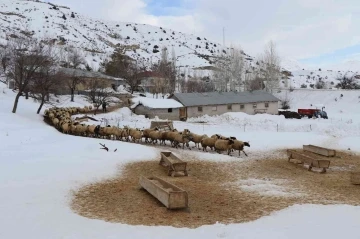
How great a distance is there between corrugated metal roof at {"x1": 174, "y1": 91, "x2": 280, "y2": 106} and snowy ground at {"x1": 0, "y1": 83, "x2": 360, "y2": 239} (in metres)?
22.3

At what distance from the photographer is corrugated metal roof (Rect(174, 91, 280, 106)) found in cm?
4958

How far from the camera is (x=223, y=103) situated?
51.4 metres

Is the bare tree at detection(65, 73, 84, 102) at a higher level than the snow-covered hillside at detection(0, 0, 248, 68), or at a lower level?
lower

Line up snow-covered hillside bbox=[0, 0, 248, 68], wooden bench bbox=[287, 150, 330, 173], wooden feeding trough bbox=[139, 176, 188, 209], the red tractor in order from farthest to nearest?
snow-covered hillside bbox=[0, 0, 248, 68], the red tractor, wooden bench bbox=[287, 150, 330, 173], wooden feeding trough bbox=[139, 176, 188, 209]

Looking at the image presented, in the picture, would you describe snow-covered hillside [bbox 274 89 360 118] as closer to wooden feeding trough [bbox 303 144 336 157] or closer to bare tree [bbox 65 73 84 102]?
wooden feeding trough [bbox 303 144 336 157]

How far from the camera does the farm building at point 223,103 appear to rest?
1935 inches

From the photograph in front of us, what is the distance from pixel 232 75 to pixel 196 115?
3550 cm

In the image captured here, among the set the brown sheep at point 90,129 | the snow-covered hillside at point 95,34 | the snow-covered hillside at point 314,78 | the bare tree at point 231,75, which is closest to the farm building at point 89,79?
the bare tree at point 231,75

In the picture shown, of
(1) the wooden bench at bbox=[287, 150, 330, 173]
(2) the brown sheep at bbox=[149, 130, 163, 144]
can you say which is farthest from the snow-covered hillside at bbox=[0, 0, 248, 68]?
(1) the wooden bench at bbox=[287, 150, 330, 173]

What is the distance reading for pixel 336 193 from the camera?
13.6 m

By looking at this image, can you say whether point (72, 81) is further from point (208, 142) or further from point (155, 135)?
point (208, 142)

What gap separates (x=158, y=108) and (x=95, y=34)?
312 feet

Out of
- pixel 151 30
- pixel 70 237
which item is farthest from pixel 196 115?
pixel 151 30

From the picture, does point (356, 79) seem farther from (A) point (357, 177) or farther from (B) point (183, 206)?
(B) point (183, 206)
